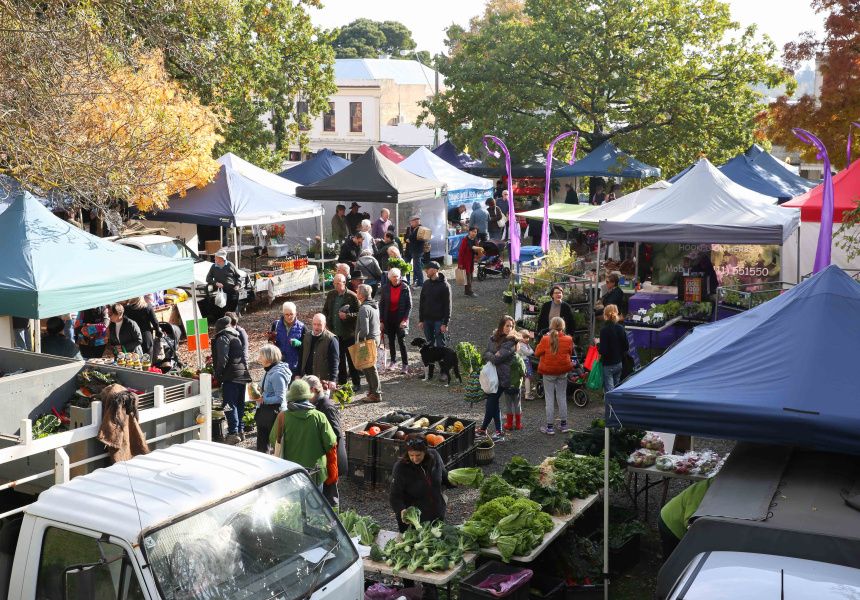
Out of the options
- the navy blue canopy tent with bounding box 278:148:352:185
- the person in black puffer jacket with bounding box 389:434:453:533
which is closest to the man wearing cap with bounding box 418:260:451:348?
the person in black puffer jacket with bounding box 389:434:453:533

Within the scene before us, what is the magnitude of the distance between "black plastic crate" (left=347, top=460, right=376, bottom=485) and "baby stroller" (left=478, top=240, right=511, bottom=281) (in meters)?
12.8

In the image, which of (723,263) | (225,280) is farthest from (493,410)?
(723,263)

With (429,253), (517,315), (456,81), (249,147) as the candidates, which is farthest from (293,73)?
(517,315)

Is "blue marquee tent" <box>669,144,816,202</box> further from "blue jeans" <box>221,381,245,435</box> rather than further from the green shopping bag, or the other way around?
"blue jeans" <box>221,381,245,435</box>

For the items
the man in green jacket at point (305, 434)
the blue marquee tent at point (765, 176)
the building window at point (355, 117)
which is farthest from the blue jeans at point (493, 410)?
the building window at point (355, 117)

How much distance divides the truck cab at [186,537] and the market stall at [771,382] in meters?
2.67

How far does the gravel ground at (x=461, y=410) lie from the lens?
30.4ft

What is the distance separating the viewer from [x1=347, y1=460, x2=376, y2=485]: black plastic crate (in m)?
10.1

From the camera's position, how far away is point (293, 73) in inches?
1125

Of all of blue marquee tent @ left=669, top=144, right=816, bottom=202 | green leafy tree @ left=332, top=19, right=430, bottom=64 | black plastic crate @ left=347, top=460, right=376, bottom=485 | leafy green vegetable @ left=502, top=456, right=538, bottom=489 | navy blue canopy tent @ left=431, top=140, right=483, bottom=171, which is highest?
green leafy tree @ left=332, top=19, right=430, bottom=64

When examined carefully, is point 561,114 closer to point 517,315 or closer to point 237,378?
point 517,315

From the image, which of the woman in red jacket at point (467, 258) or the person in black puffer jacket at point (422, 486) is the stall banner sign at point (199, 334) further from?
the person in black puffer jacket at point (422, 486)

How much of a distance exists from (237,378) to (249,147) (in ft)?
57.3

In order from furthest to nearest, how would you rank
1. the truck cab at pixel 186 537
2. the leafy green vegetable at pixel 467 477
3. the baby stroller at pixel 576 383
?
1. the baby stroller at pixel 576 383
2. the leafy green vegetable at pixel 467 477
3. the truck cab at pixel 186 537
